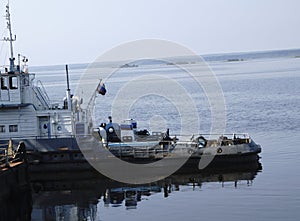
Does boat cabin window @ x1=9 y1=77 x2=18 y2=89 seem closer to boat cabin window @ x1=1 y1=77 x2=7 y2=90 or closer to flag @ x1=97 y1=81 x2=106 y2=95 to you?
boat cabin window @ x1=1 y1=77 x2=7 y2=90

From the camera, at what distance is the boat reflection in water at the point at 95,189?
28.9 meters

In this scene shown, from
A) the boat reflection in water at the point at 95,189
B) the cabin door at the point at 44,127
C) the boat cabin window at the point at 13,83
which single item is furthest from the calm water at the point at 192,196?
the boat cabin window at the point at 13,83

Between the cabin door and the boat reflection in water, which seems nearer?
the boat reflection in water

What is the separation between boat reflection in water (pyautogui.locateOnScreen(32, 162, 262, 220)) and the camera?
94.8 ft

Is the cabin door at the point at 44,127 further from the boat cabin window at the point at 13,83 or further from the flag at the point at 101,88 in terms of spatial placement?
the flag at the point at 101,88

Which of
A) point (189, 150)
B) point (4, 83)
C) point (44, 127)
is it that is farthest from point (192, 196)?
point (4, 83)

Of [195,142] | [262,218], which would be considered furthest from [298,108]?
[262,218]

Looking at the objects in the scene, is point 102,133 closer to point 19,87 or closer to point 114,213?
point 19,87

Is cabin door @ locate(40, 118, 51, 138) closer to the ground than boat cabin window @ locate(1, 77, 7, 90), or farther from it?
closer to the ground

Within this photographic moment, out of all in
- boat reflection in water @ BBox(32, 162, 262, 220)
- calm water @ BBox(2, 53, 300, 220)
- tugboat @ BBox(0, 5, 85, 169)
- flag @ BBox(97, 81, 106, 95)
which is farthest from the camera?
flag @ BBox(97, 81, 106, 95)

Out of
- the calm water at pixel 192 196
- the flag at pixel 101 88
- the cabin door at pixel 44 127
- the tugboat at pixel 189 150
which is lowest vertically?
the calm water at pixel 192 196

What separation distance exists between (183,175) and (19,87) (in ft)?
33.3

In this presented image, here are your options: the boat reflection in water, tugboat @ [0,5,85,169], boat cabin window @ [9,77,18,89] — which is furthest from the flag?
the boat reflection in water

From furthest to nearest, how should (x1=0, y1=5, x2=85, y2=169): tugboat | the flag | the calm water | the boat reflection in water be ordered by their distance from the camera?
the flag → (x1=0, y1=5, x2=85, y2=169): tugboat → the boat reflection in water → the calm water
